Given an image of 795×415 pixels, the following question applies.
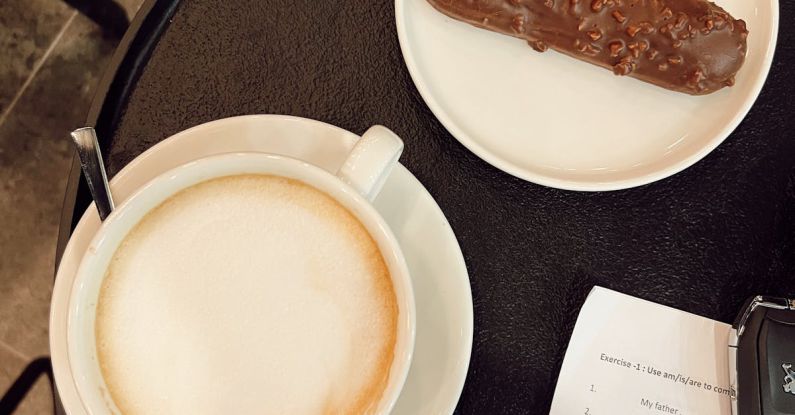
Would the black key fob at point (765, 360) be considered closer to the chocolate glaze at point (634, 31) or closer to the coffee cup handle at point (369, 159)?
the chocolate glaze at point (634, 31)

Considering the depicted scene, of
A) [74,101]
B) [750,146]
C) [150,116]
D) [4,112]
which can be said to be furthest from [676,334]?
[4,112]

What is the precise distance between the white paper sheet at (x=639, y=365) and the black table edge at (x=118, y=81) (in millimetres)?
565

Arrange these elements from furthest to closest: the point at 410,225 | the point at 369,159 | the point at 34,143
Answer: the point at 34,143, the point at 410,225, the point at 369,159

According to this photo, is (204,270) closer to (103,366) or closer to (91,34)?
(103,366)

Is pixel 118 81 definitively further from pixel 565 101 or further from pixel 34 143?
pixel 34 143

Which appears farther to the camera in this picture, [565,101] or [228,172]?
[565,101]

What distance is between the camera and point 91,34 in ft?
4.25

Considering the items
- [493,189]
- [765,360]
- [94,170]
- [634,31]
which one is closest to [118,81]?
[94,170]

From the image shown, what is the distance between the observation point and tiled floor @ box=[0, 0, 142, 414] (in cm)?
125

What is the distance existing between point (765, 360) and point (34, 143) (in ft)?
4.13

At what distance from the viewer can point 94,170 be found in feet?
2.10

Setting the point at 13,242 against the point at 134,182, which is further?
the point at 13,242

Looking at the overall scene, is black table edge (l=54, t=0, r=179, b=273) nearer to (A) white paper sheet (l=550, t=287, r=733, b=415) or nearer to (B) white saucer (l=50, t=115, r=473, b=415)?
(B) white saucer (l=50, t=115, r=473, b=415)

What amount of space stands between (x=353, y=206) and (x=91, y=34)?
959 mm
